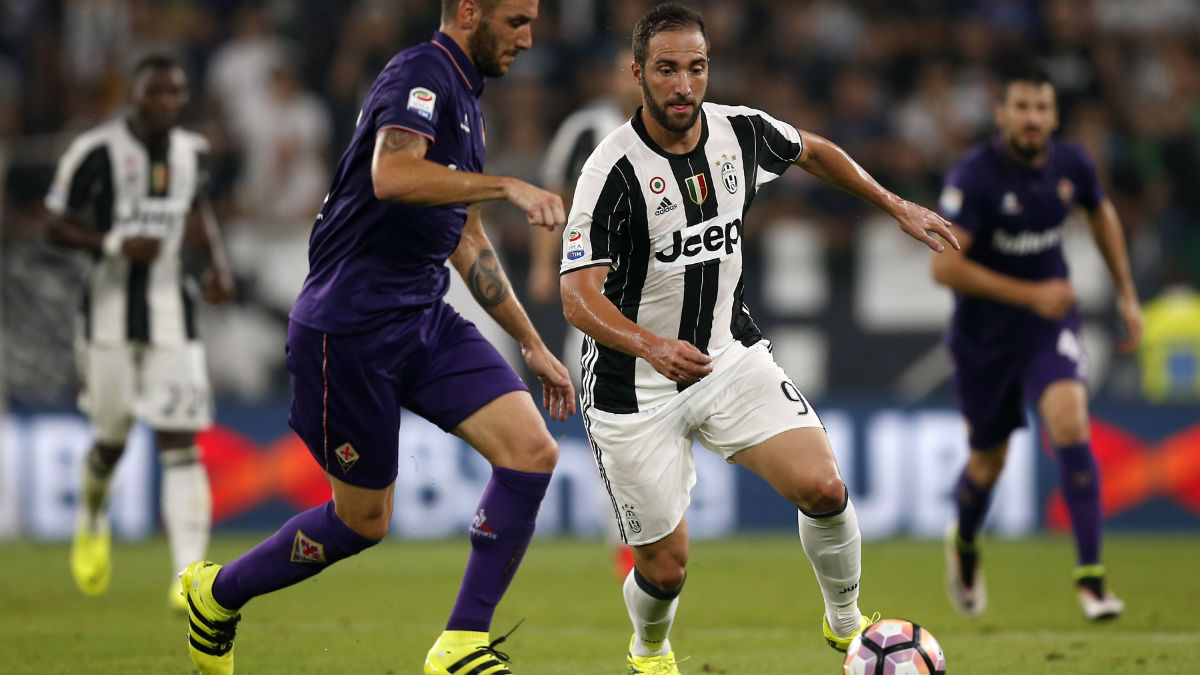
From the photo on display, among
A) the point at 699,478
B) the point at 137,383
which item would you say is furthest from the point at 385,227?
the point at 699,478

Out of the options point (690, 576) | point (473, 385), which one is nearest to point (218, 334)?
point (690, 576)

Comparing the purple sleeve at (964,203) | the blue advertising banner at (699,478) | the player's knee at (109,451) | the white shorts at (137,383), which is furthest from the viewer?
the blue advertising banner at (699,478)

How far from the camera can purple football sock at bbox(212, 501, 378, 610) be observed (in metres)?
5.57

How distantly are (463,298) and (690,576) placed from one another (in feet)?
11.9

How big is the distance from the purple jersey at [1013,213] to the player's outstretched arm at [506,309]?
3044 mm

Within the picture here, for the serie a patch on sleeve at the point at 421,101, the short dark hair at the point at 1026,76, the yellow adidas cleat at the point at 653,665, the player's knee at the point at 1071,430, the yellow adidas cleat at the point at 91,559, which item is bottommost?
the yellow adidas cleat at the point at 91,559

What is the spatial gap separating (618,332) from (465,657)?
1.24 m

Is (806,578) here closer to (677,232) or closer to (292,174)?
(677,232)

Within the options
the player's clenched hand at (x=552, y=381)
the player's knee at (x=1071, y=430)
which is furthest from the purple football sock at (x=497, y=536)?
the player's knee at (x=1071, y=430)

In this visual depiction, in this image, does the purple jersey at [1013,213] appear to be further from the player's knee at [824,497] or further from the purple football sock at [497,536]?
the purple football sock at [497,536]

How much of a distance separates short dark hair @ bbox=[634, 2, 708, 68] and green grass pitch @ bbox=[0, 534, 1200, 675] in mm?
2542

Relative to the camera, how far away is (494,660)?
5324mm

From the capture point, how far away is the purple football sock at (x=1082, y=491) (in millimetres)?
7695

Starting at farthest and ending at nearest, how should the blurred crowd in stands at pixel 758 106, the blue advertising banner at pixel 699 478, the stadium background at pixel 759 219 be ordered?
the blurred crowd in stands at pixel 758 106
the stadium background at pixel 759 219
the blue advertising banner at pixel 699 478
